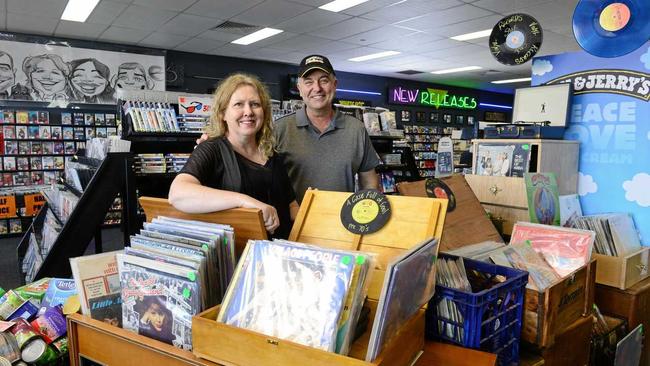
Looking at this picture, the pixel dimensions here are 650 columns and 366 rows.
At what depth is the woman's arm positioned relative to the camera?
3.99ft

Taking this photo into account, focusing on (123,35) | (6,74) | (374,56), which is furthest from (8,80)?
(374,56)

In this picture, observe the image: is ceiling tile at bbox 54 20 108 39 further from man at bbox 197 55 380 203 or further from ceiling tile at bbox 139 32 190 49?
man at bbox 197 55 380 203

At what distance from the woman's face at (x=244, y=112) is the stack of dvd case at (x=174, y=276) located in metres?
0.50

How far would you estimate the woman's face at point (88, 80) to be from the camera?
26.7 feet

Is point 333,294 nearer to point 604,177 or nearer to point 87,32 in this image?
point 604,177

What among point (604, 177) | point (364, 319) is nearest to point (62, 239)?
point (364, 319)

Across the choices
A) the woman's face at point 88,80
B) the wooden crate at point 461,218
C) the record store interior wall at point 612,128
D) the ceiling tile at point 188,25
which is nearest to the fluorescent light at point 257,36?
the ceiling tile at point 188,25

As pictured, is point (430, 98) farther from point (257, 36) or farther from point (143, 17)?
point (143, 17)

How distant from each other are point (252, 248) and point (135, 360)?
408 mm

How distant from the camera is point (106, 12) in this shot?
6.39 meters

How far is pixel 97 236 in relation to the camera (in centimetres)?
271

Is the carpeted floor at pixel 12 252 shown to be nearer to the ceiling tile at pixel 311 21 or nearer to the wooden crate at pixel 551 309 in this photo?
the ceiling tile at pixel 311 21

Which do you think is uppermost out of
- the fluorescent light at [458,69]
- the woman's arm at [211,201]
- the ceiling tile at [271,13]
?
the fluorescent light at [458,69]

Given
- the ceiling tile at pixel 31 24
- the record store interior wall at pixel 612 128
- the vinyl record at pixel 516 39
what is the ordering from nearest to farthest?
the record store interior wall at pixel 612 128, the vinyl record at pixel 516 39, the ceiling tile at pixel 31 24
